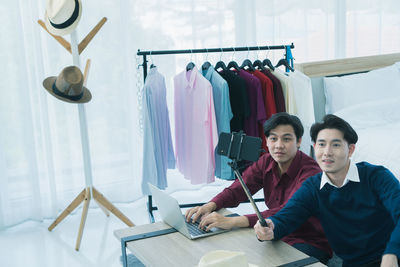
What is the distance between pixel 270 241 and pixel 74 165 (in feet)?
7.83

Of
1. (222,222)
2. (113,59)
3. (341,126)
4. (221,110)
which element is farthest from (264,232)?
(113,59)

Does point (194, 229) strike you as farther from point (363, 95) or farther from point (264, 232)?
point (363, 95)

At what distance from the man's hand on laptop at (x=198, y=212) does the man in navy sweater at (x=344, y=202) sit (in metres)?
0.31

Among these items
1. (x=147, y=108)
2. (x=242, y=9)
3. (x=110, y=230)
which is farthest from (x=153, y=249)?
(x=242, y=9)

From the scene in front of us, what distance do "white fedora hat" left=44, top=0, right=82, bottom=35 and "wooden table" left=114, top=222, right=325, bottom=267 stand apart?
1.54 m

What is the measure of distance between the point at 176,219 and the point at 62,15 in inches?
64.4

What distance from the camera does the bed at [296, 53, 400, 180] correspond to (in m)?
3.06

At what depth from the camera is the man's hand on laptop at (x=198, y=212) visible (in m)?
→ 1.93

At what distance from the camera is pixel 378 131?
3.10 m

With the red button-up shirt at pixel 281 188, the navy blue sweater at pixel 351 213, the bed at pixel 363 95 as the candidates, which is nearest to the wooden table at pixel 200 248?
the navy blue sweater at pixel 351 213

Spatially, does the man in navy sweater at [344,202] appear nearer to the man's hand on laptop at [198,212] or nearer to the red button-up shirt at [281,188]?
the red button-up shirt at [281,188]

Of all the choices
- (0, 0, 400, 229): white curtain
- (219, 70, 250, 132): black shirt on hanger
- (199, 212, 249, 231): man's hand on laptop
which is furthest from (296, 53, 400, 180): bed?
(199, 212, 249, 231): man's hand on laptop

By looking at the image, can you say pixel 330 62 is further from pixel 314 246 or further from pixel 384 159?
pixel 314 246

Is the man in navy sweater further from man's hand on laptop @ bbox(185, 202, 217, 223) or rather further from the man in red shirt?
man's hand on laptop @ bbox(185, 202, 217, 223)
